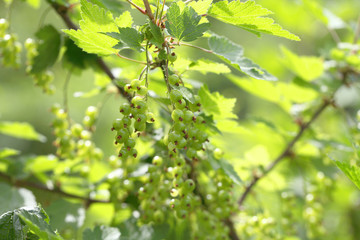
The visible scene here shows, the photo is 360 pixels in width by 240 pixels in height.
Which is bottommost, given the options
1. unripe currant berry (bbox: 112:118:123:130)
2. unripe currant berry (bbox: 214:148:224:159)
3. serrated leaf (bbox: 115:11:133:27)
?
unripe currant berry (bbox: 214:148:224:159)

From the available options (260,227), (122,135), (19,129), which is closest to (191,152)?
(122,135)

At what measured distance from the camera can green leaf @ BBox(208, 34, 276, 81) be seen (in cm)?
140

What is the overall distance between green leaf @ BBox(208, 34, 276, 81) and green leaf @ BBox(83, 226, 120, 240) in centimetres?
76

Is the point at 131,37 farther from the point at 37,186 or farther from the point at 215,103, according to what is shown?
the point at 37,186

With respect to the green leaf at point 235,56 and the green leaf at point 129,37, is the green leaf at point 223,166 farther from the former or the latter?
the green leaf at point 129,37

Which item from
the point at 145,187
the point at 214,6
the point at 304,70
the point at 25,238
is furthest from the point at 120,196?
the point at 304,70

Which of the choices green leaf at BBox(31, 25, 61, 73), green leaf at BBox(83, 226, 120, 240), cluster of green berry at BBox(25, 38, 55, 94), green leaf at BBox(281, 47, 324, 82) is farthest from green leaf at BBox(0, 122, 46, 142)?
green leaf at BBox(281, 47, 324, 82)

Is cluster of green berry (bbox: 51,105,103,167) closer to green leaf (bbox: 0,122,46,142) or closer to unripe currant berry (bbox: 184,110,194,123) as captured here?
green leaf (bbox: 0,122,46,142)

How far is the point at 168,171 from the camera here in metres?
1.47

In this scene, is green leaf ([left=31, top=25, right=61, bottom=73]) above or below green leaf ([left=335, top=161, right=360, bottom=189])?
above

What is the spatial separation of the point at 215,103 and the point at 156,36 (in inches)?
17.2

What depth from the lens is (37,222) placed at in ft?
3.68

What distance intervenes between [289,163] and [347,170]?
3.66 ft

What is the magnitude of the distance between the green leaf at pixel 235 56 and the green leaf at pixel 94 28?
0.40 meters
